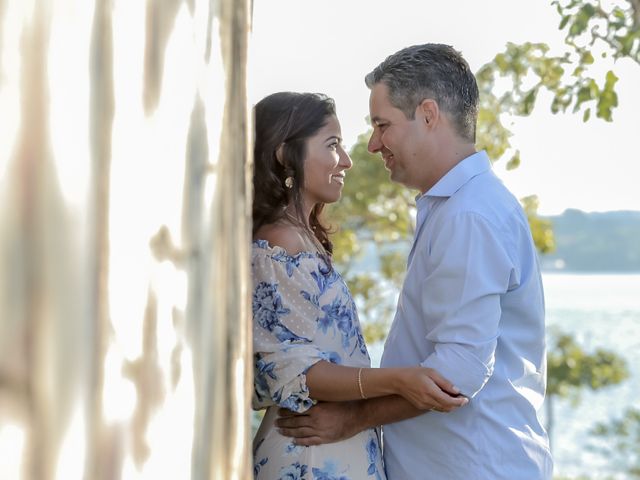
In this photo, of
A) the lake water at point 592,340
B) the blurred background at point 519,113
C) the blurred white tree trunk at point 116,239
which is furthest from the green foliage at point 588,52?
the lake water at point 592,340

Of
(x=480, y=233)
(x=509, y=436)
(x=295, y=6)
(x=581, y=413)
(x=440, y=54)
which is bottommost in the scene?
(x=581, y=413)

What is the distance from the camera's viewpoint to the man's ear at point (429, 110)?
9.57ft

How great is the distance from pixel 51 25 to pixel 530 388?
247cm

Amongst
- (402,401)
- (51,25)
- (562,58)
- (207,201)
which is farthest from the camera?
(562,58)

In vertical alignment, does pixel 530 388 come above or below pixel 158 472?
below

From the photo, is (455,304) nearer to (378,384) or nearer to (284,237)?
(378,384)

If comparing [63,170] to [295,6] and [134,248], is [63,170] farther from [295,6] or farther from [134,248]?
[295,6]

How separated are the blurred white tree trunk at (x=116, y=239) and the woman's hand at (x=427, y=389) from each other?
173cm

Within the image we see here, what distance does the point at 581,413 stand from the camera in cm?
A: 4281

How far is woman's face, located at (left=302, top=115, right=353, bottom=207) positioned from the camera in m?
2.91

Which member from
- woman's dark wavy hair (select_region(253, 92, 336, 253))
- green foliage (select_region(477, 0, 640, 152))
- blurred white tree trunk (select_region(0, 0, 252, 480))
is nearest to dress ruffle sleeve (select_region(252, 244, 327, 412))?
woman's dark wavy hair (select_region(253, 92, 336, 253))

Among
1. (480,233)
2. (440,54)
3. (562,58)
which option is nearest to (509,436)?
(480,233)

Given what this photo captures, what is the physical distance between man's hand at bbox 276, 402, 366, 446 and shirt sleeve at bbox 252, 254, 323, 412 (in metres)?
0.04

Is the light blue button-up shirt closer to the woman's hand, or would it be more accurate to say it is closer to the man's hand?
the woman's hand
